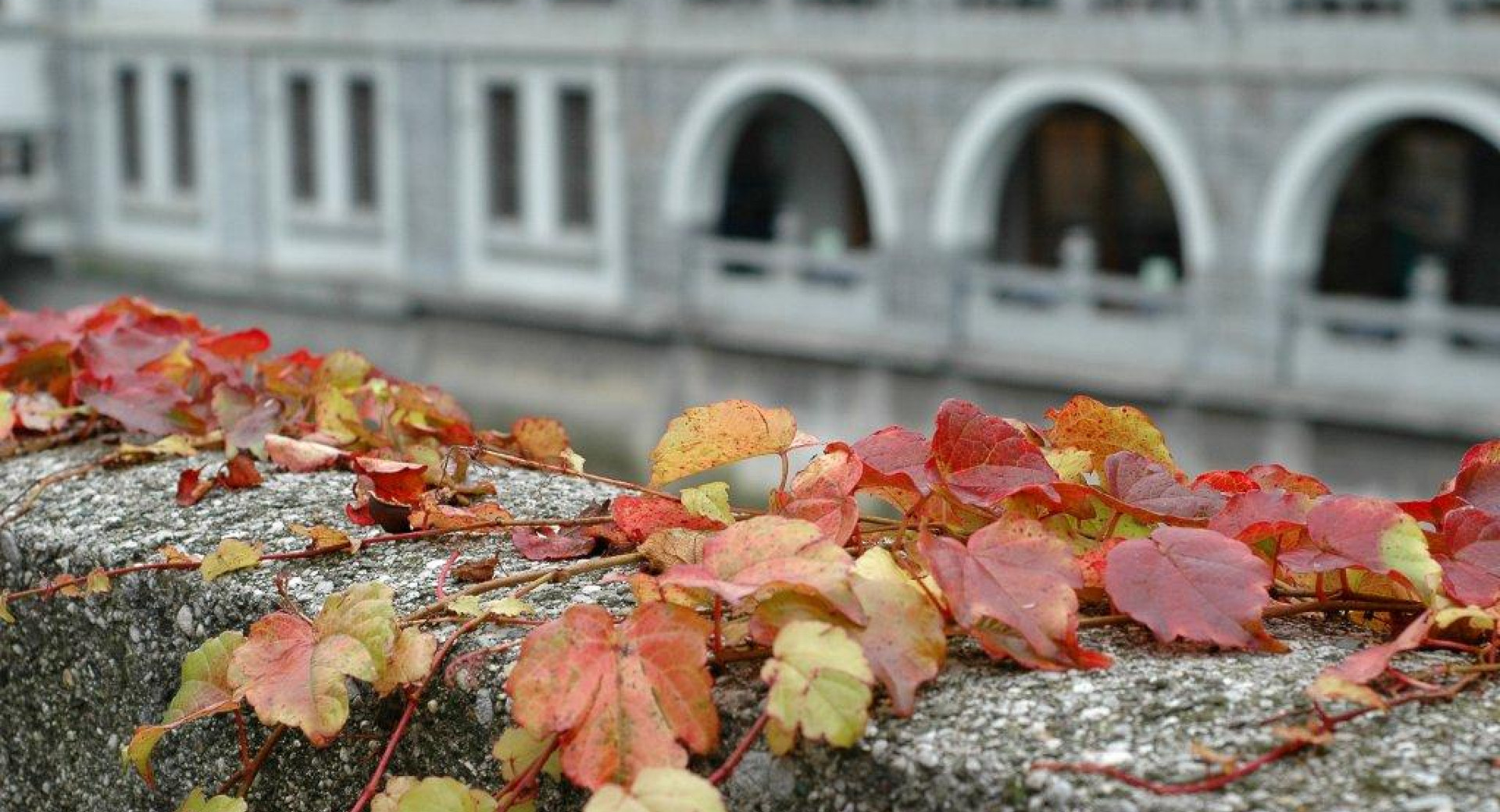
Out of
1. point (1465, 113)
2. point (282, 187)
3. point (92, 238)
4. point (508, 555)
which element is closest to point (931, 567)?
point (508, 555)

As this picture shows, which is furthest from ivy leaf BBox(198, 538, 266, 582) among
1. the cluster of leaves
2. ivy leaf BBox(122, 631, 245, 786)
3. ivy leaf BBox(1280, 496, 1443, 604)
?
ivy leaf BBox(1280, 496, 1443, 604)

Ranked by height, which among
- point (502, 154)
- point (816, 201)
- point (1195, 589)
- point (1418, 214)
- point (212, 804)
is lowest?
point (816, 201)

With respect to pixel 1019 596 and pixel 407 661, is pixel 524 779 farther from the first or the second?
pixel 1019 596

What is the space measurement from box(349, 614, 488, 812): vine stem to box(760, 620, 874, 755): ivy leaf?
306 mm

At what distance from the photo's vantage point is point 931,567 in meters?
1.41

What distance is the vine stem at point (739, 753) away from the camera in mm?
1324

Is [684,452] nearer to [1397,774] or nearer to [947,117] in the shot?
[1397,774]

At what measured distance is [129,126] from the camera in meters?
24.2

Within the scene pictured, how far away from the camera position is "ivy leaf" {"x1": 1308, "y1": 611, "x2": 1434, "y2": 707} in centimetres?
128

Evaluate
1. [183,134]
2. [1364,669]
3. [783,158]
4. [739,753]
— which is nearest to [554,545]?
[739,753]

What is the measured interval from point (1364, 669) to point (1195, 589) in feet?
0.45

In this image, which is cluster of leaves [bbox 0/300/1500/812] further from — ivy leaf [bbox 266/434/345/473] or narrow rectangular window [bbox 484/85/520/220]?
narrow rectangular window [bbox 484/85/520/220]

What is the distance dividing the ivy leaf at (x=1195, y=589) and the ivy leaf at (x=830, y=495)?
198 millimetres

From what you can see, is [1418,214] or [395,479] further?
[1418,214]
